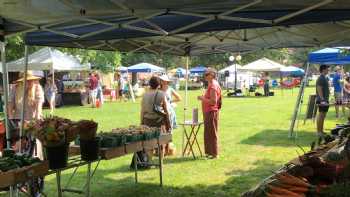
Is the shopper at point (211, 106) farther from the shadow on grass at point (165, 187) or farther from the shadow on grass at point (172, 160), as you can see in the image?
the shadow on grass at point (165, 187)

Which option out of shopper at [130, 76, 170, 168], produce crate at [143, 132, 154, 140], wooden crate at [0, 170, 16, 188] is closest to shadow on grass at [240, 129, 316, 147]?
shopper at [130, 76, 170, 168]

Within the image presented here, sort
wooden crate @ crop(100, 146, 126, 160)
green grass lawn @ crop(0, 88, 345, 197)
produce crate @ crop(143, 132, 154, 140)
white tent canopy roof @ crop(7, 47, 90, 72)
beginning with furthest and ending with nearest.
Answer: white tent canopy roof @ crop(7, 47, 90, 72) < green grass lawn @ crop(0, 88, 345, 197) < produce crate @ crop(143, 132, 154, 140) < wooden crate @ crop(100, 146, 126, 160)

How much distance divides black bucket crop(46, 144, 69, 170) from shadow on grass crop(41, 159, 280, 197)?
1.93 m

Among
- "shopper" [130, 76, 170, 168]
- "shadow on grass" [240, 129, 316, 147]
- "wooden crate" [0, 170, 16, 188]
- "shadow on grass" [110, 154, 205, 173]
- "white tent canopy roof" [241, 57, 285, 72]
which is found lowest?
"shadow on grass" [110, 154, 205, 173]

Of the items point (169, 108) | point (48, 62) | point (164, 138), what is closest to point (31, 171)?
point (164, 138)

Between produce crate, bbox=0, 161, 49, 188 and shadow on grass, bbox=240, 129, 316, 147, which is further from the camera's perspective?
shadow on grass, bbox=240, 129, 316, 147

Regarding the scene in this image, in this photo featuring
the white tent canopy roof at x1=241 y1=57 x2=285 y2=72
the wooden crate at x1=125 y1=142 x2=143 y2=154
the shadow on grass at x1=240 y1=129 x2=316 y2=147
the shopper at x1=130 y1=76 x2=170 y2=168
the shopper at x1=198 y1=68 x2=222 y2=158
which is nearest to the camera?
the wooden crate at x1=125 y1=142 x2=143 y2=154

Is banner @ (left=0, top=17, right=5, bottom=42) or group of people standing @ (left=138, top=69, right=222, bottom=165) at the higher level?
banner @ (left=0, top=17, right=5, bottom=42)

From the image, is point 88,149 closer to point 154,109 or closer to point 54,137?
point 54,137

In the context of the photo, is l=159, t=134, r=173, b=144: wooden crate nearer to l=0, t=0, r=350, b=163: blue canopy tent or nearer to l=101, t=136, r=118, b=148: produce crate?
l=101, t=136, r=118, b=148: produce crate

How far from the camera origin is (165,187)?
7.48m

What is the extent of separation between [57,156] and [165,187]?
2652mm

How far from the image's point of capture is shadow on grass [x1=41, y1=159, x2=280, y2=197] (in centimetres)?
712

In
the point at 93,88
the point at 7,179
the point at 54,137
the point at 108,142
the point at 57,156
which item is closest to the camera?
the point at 7,179
